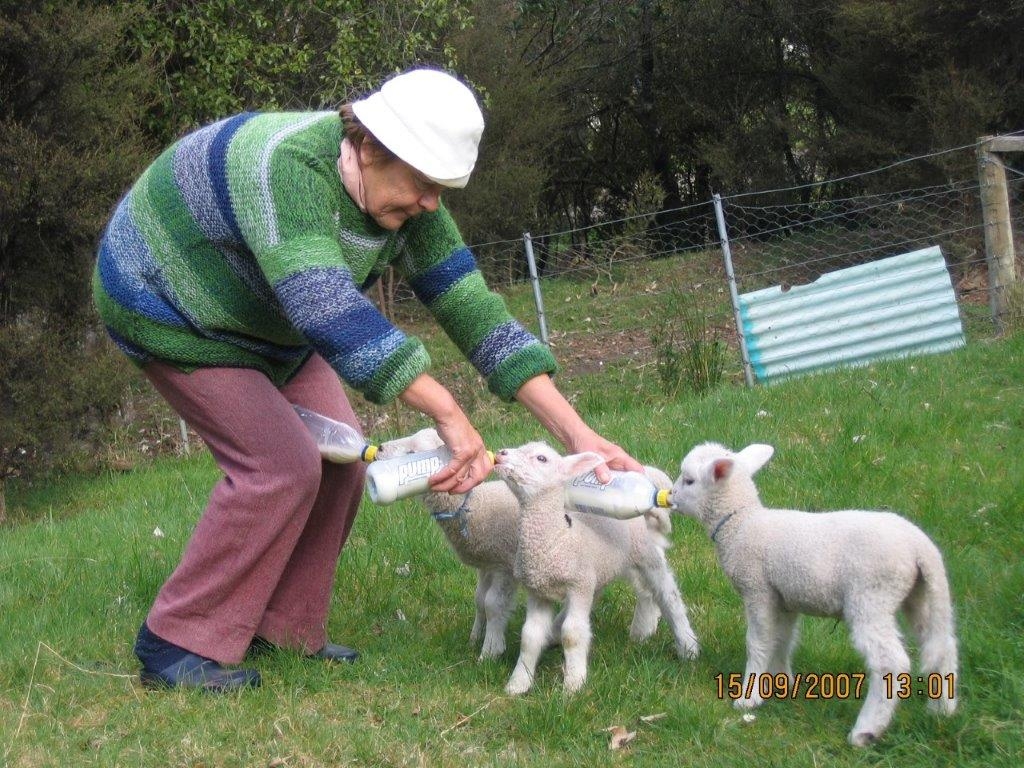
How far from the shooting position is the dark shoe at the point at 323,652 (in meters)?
4.28

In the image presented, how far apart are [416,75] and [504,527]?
5.32 feet

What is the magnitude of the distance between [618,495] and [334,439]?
3.44 feet

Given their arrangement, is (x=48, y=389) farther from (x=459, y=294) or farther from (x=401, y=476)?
(x=401, y=476)

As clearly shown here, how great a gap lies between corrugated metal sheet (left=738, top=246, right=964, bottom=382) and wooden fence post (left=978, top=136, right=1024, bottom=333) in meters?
0.42

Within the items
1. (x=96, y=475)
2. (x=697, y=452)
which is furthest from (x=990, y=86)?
(x=697, y=452)

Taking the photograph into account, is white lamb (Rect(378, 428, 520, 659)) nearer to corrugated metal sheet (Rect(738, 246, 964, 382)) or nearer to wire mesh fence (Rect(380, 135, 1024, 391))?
corrugated metal sheet (Rect(738, 246, 964, 382))

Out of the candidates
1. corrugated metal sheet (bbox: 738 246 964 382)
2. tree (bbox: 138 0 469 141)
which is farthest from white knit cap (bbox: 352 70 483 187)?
tree (bbox: 138 0 469 141)

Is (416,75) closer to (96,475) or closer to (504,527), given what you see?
(504,527)

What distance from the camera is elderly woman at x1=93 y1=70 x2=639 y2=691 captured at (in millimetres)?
3398

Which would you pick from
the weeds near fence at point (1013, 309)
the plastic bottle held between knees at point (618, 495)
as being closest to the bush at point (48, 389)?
the plastic bottle held between knees at point (618, 495)

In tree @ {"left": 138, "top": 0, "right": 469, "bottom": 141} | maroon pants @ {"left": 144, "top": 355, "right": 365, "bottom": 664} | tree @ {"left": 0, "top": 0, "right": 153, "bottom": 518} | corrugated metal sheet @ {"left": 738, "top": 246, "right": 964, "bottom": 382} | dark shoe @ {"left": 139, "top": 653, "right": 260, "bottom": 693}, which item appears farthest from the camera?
tree @ {"left": 138, "top": 0, "right": 469, "bottom": 141}

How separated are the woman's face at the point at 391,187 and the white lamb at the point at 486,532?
36.8 inches
